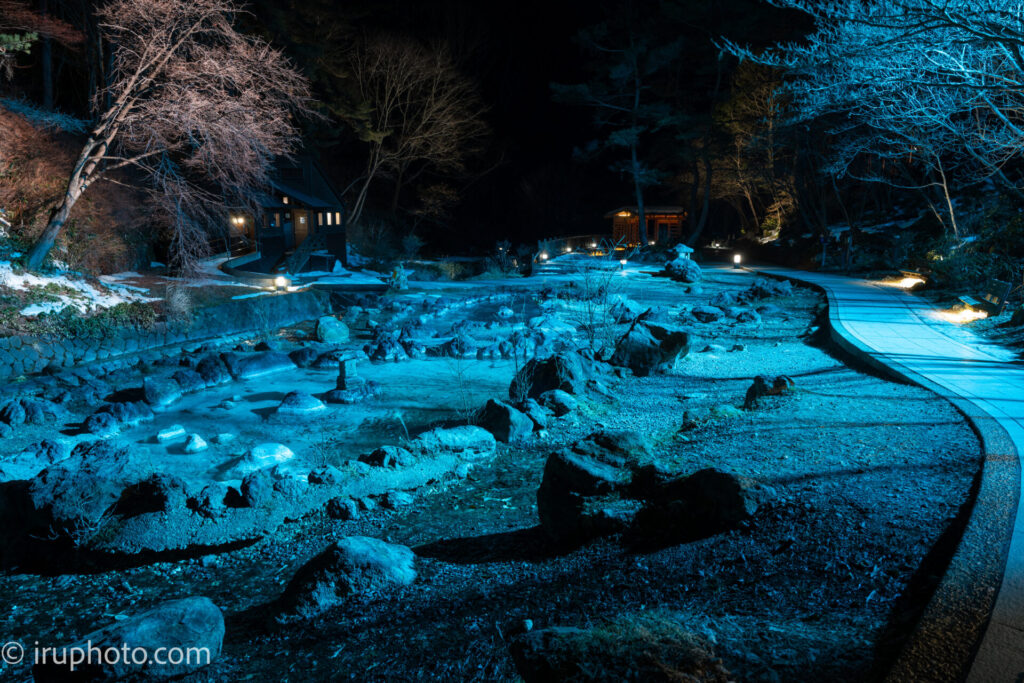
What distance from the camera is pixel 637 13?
2909 cm

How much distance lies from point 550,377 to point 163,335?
31.0ft

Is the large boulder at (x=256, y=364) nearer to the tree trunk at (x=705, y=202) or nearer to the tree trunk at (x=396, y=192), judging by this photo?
the tree trunk at (x=396, y=192)

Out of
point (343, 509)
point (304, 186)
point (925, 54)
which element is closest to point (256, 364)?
point (343, 509)

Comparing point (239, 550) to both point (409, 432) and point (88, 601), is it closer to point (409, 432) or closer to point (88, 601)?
point (88, 601)

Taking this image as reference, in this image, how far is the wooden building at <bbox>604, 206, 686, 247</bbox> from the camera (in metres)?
32.8

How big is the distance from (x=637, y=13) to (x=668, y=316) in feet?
69.3

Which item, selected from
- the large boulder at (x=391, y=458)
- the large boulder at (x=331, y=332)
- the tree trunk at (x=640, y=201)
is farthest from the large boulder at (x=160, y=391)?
the tree trunk at (x=640, y=201)

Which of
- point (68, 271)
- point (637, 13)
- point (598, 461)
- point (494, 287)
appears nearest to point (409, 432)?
point (598, 461)

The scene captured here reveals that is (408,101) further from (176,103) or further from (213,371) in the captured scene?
(213,371)

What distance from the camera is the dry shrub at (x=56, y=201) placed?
13258 millimetres

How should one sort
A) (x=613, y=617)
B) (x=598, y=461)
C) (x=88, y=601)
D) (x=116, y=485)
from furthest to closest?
1. (x=116, y=485)
2. (x=598, y=461)
3. (x=88, y=601)
4. (x=613, y=617)

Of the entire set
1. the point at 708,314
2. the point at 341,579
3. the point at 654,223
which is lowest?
the point at 341,579

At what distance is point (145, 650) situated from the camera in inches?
122

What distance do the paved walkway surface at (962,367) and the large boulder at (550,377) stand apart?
12.1 ft
